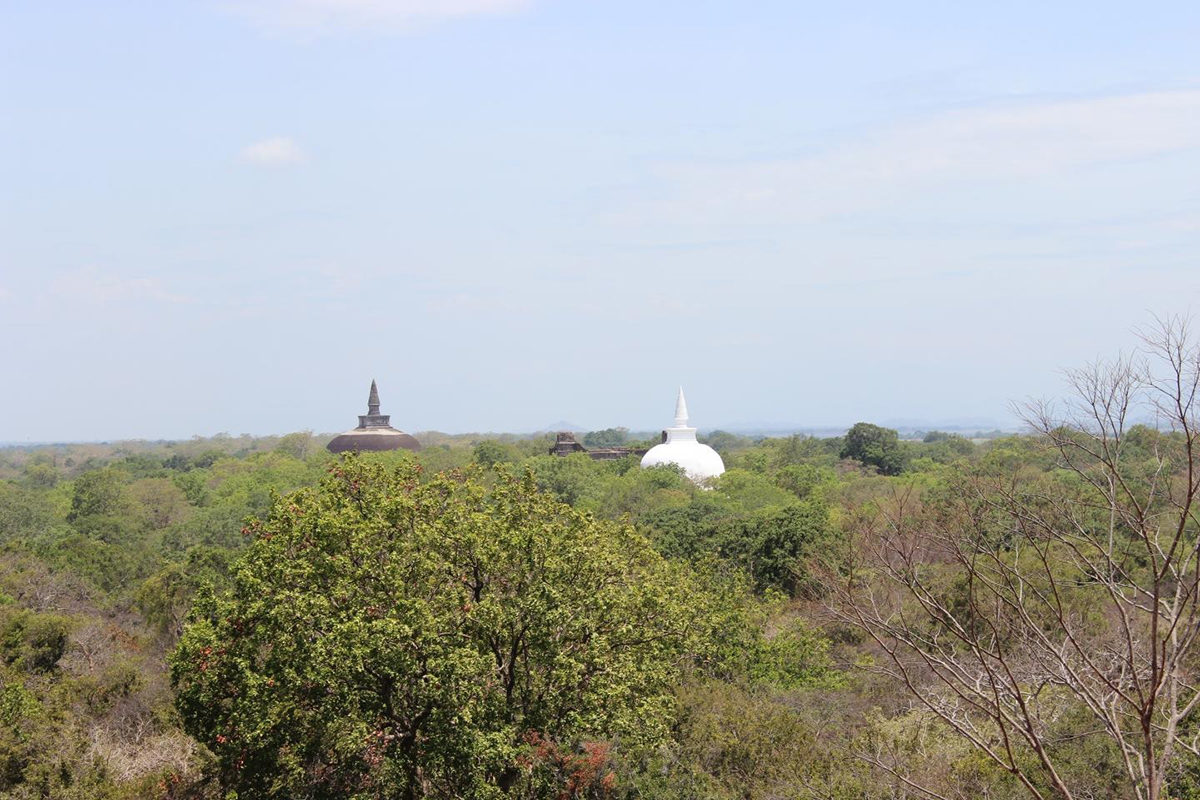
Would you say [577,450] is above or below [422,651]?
above

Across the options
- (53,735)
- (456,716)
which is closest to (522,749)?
(456,716)

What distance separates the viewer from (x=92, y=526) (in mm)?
40531

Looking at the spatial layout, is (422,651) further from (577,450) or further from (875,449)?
(577,450)

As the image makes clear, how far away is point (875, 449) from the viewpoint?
69.0m

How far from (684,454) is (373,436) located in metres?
29.6

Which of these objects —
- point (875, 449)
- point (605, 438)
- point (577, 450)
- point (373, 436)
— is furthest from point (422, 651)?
point (605, 438)

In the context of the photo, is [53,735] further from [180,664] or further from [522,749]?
[522,749]

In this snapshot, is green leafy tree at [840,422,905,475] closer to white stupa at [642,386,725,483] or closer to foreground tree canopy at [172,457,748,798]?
white stupa at [642,386,725,483]

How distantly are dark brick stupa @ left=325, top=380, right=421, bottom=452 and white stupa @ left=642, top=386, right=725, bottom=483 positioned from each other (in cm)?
2261

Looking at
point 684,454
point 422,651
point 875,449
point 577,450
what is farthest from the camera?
point 577,450

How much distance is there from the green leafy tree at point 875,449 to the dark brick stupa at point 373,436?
29.6m

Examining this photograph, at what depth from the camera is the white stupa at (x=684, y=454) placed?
60250 mm

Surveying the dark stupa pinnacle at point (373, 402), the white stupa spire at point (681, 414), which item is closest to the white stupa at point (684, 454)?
the white stupa spire at point (681, 414)

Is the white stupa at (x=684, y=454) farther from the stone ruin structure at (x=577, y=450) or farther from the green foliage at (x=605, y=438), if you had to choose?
the green foliage at (x=605, y=438)
